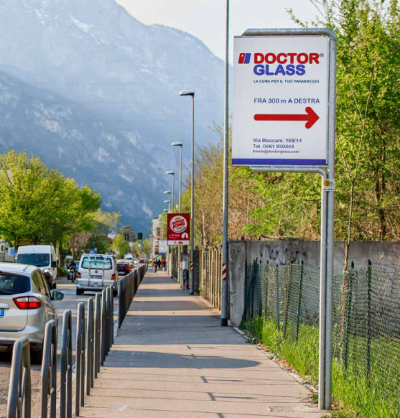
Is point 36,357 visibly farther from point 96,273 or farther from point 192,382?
point 96,273

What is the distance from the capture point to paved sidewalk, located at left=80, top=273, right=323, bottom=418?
8844 millimetres

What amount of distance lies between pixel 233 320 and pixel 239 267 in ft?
5.14

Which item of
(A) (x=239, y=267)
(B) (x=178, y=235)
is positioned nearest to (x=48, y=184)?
(B) (x=178, y=235)

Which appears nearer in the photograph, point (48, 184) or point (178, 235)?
point (178, 235)

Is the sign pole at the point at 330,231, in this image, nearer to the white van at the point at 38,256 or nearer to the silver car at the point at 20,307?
the silver car at the point at 20,307

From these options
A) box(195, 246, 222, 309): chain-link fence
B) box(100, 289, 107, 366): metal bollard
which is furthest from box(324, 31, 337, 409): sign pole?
box(195, 246, 222, 309): chain-link fence

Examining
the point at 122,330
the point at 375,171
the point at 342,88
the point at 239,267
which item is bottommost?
the point at 122,330

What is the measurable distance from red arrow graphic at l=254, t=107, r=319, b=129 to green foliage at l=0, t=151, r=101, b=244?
203 feet

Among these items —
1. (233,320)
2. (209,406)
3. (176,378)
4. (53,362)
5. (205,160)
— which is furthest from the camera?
(205,160)

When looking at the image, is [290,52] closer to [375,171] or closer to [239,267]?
[375,171]

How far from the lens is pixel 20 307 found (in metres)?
12.0

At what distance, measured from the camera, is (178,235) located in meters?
45.3

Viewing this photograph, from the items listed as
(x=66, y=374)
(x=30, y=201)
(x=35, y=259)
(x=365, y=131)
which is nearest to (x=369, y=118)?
(x=365, y=131)

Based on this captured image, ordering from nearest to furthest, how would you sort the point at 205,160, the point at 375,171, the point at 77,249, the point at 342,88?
the point at 342,88 < the point at 375,171 < the point at 205,160 < the point at 77,249
